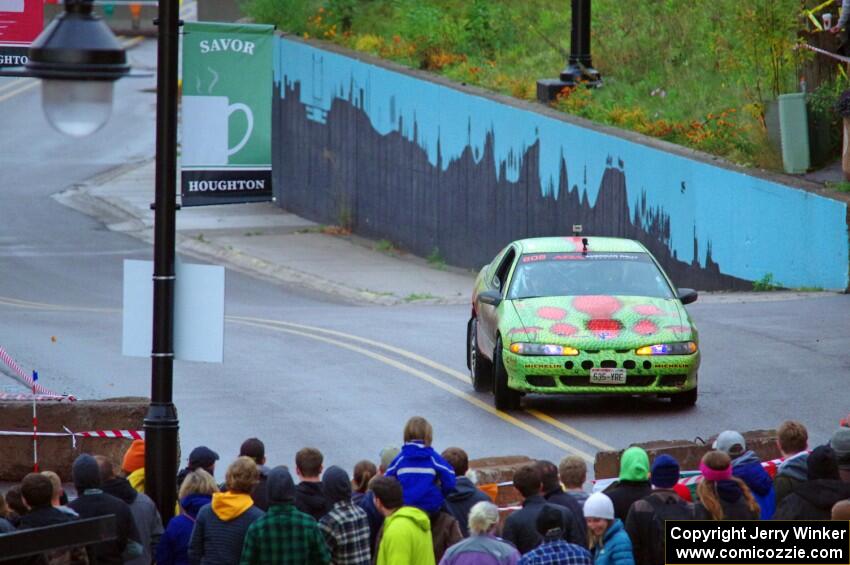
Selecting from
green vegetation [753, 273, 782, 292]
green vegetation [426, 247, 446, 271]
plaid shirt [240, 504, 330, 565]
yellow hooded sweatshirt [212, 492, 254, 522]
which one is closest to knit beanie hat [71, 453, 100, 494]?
yellow hooded sweatshirt [212, 492, 254, 522]

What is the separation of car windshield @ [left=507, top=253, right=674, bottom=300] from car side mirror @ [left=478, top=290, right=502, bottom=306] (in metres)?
0.21

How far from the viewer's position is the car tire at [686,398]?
16413 mm

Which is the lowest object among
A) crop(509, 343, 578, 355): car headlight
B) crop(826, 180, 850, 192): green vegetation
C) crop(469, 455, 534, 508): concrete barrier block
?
crop(509, 343, 578, 355): car headlight

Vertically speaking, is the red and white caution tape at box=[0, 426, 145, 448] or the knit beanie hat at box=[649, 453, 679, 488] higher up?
the knit beanie hat at box=[649, 453, 679, 488]

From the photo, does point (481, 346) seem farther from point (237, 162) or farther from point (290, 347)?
point (237, 162)

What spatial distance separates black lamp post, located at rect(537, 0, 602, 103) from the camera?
1209 inches

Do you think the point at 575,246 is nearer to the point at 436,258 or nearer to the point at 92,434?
the point at 92,434

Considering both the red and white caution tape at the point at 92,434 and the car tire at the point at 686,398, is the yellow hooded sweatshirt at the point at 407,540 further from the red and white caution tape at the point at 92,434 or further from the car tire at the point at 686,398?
the car tire at the point at 686,398

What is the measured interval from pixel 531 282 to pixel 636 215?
447 inches

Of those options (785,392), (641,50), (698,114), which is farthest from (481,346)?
(641,50)

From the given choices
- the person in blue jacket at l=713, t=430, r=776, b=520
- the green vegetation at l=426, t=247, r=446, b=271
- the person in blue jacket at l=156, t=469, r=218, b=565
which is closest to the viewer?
the person in blue jacket at l=156, t=469, r=218, b=565

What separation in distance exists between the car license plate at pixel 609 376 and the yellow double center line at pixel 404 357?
21.9 inches

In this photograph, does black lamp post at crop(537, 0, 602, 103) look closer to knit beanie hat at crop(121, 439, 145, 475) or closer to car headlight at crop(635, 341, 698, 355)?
car headlight at crop(635, 341, 698, 355)

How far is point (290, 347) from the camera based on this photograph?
2150cm
